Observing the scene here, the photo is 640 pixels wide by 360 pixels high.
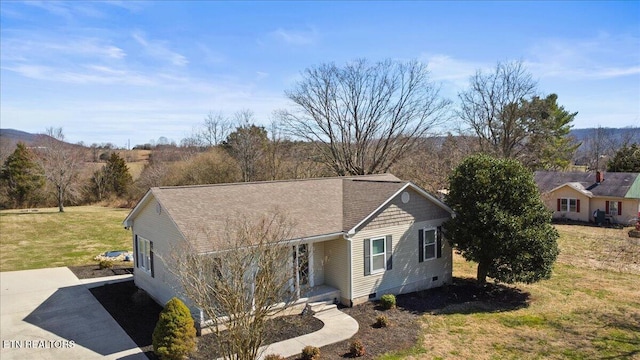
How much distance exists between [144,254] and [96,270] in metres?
6.32

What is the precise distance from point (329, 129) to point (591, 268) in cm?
2200

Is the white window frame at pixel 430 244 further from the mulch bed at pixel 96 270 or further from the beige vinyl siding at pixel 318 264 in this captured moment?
the mulch bed at pixel 96 270

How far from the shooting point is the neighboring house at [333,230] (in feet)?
51.1

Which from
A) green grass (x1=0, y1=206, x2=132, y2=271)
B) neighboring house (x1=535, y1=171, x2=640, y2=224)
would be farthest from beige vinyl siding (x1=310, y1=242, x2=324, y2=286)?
neighboring house (x1=535, y1=171, x2=640, y2=224)

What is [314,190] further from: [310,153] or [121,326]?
[310,153]

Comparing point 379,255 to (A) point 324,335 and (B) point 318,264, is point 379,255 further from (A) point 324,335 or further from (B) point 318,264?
(A) point 324,335

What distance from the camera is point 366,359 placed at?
39.3 feet

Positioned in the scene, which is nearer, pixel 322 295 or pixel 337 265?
pixel 322 295

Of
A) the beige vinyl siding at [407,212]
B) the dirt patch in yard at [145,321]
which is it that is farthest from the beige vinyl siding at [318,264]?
the dirt patch in yard at [145,321]

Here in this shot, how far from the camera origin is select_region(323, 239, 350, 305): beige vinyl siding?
16266mm

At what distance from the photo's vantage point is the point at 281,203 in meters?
17.3

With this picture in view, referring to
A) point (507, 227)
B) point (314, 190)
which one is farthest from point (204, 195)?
point (507, 227)

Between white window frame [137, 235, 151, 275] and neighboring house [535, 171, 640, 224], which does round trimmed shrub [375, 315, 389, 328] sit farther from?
neighboring house [535, 171, 640, 224]

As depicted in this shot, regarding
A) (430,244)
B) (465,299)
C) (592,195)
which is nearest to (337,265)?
(430,244)
